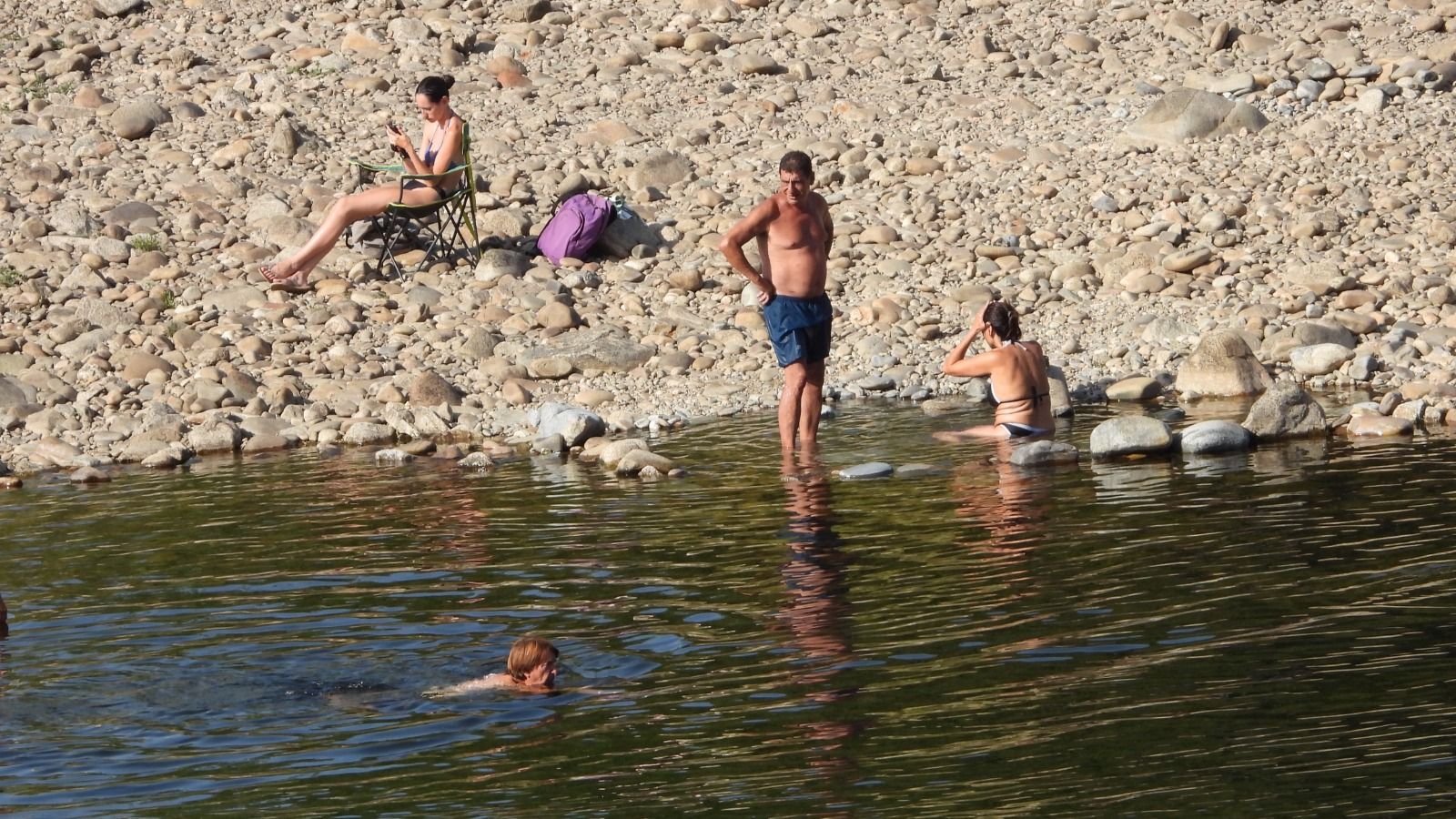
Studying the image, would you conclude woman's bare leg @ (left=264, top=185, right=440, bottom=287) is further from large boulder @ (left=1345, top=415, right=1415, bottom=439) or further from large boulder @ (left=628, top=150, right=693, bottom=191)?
large boulder @ (left=1345, top=415, right=1415, bottom=439)

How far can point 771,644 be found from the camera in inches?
277

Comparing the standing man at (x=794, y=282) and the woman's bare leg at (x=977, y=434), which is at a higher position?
the standing man at (x=794, y=282)

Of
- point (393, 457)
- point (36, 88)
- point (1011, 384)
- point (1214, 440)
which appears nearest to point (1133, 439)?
point (1214, 440)

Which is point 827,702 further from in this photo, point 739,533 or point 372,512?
point 372,512

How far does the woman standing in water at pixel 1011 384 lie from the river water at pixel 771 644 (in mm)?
811

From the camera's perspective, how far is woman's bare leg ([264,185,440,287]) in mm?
15102

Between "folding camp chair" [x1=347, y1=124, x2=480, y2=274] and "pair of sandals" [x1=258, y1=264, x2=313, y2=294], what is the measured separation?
0.66 m

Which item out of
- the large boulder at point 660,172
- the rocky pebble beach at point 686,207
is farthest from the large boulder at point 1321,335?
the large boulder at point 660,172

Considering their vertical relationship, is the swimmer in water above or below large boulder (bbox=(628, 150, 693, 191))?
below

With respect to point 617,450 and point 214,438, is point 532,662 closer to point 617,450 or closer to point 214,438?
point 617,450

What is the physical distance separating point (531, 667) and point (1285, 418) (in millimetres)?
6068

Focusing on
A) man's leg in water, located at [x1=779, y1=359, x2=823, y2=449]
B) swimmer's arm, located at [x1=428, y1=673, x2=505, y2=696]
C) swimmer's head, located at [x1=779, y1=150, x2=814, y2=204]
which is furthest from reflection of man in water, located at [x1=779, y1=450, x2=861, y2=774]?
swimmer's head, located at [x1=779, y1=150, x2=814, y2=204]

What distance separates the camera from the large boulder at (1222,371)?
1314cm

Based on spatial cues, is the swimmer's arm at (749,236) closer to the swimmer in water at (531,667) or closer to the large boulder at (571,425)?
the large boulder at (571,425)
